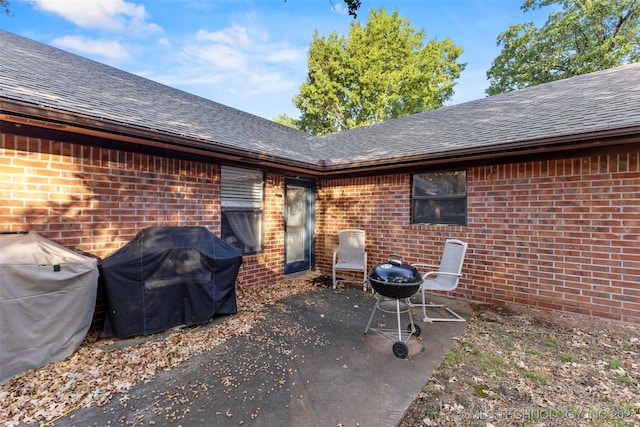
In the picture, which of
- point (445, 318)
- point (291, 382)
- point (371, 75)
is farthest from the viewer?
point (371, 75)

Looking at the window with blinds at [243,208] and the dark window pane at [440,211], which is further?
the window with blinds at [243,208]

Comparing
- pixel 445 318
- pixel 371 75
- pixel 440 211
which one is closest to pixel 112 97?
pixel 440 211

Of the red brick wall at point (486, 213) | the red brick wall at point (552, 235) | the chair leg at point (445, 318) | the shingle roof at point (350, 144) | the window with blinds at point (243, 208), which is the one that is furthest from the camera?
the window with blinds at point (243, 208)

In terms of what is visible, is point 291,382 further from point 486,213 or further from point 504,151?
point 504,151

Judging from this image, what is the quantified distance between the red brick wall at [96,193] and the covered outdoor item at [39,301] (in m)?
0.42

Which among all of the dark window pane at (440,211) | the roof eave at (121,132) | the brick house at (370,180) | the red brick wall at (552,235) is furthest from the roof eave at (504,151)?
the roof eave at (121,132)

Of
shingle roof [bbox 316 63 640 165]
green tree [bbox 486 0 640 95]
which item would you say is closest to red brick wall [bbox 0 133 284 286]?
shingle roof [bbox 316 63 640 165]

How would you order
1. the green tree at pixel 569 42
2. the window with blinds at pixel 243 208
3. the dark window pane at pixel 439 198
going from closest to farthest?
the dark window pane at pixel 439 198, the window with blinds at pixel 243 208, the green tree at pixel 569 42

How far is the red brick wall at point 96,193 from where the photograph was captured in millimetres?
2980

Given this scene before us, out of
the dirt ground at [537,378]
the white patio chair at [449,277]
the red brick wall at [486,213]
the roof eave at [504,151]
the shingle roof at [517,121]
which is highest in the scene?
the shingle roof at [517,121]

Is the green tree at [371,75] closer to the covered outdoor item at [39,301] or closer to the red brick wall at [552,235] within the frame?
the red brick wall at [552,235]

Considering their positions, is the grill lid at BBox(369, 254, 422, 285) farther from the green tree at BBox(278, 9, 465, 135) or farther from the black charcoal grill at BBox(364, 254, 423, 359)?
the green tree at BBox(278, 9, 465, 135)

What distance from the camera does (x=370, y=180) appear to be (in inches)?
238

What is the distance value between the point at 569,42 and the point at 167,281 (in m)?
19.1
